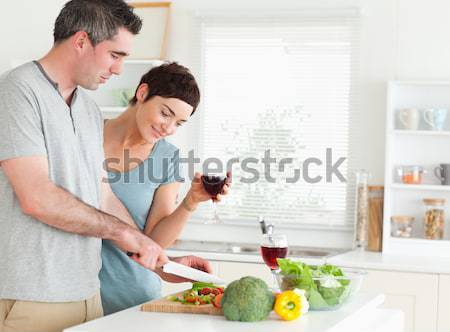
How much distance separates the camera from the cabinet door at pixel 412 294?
4.47 metres

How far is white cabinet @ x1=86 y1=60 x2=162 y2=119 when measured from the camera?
5457mm

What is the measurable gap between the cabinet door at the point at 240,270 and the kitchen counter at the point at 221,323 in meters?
1.92

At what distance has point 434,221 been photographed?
4984mm

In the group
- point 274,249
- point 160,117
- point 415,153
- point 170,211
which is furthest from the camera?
point 415,153

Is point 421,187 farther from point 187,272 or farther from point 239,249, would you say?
point 187,272

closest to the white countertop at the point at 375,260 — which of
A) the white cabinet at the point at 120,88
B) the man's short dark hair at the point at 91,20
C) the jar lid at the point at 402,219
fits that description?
the jar lid at the point at 402,219

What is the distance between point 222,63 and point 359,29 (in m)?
0.93

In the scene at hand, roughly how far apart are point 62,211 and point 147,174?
2.29 feet

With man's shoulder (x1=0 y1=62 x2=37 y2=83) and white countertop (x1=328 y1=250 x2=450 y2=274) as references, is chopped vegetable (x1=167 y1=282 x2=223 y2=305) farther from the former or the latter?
white countertop (x1=328 y1=250 x2=450 y2=274)

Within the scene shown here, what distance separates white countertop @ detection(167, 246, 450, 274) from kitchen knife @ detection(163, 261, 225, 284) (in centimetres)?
192

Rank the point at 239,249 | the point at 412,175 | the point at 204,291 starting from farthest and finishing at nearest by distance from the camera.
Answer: the point at 239,249
the point at 412,175
the point at 204,291

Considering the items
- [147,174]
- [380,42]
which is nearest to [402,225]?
[380,42]

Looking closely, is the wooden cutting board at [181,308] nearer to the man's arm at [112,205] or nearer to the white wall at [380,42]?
the man's arm at [112,205]

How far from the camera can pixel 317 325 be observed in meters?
2.46
